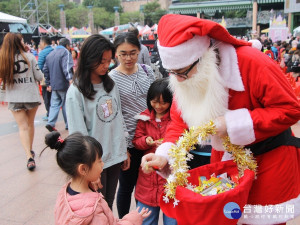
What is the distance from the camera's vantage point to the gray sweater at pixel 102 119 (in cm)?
208

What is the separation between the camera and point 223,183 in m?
1.58

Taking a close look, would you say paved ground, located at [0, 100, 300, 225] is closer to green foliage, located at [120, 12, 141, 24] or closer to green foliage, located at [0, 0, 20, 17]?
green foliage, located at [0, 0, 20, 17]


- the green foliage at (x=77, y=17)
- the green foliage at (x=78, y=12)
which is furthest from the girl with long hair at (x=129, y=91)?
the green foliage at (x=77, y=17)

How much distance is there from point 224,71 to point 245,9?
43354mm

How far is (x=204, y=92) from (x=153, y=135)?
91 centimetres

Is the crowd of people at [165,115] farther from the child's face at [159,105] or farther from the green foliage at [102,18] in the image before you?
the green foliage at [102,18]

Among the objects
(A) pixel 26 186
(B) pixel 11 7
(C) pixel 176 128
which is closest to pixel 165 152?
(C) pixel 176 128

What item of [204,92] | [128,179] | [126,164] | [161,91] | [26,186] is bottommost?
[26,186]

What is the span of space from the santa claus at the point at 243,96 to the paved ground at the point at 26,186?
→ 1.13 metres

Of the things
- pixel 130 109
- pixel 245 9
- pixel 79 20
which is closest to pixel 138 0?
pixel 79 20

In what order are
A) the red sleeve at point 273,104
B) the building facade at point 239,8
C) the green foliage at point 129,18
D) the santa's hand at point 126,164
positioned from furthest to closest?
1. the green foliage at point 129,18
2. the building facade at point 239,8
3. the santa's hand at point 126,164
4. the red sleeve at point 273,104

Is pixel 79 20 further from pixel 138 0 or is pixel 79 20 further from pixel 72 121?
pixel 72 121

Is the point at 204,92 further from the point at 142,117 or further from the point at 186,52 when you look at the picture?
the point at 142,117

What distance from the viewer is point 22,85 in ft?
13.2
